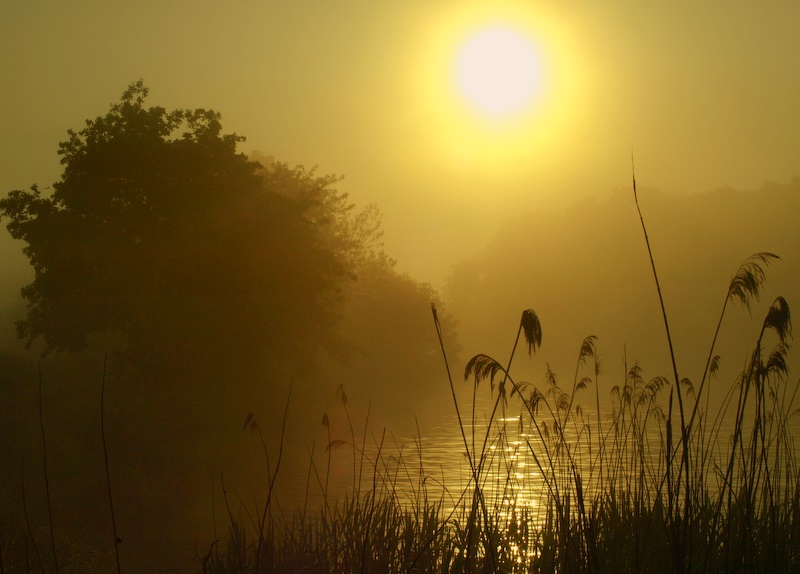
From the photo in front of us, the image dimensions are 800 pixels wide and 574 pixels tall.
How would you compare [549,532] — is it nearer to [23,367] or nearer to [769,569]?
[769,569]

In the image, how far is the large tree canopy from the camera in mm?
24531

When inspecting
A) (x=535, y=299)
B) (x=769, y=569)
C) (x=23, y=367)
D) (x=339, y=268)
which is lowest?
(x=769, y=569)

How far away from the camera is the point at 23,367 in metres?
30.1

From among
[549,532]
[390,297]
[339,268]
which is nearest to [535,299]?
[390,297]

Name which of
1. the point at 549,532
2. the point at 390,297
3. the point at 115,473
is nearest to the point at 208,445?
the point at 115,473

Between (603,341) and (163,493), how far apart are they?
7941 cm

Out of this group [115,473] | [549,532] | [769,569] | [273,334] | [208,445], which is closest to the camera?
[769,569]

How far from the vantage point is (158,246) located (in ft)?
81.9

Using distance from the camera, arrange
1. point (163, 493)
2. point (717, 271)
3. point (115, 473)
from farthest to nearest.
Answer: point (717, 271)
point (115, 473)
point (163, 493)

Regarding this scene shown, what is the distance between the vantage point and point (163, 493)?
14.0 meters

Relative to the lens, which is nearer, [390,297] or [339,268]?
[339,268]

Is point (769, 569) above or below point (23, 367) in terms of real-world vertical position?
below

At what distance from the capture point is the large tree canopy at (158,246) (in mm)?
24531

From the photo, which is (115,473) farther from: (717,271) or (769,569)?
(717,271)
